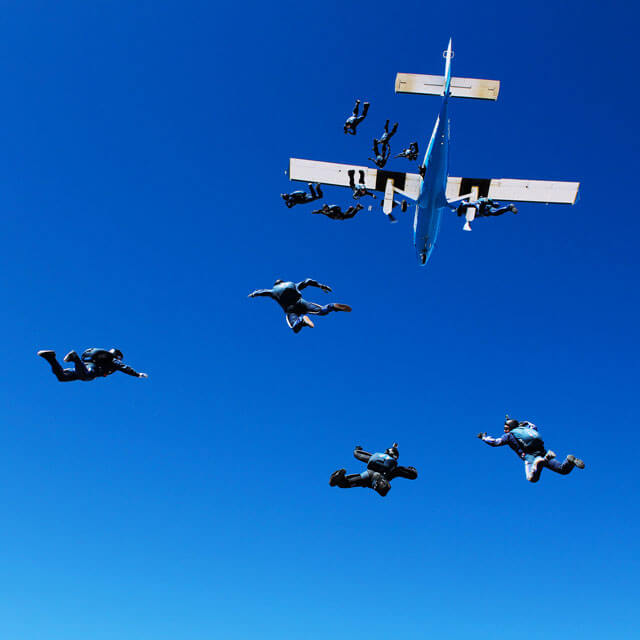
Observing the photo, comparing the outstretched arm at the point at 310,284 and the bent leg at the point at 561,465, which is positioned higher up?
the outstretched arm at the point at 310,284

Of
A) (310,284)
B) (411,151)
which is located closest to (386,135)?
(411,151)

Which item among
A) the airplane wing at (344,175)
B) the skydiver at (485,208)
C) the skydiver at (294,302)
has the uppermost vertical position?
the airplane wing at (344,175)

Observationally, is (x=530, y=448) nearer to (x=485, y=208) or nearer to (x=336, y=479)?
(x=336, y=479)

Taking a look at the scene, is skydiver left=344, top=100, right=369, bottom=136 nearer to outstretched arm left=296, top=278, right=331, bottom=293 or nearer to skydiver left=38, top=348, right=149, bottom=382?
outstretched arm left=296, top=278, right=331, bottom=293

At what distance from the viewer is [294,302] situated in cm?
1519

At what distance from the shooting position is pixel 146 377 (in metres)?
13.7

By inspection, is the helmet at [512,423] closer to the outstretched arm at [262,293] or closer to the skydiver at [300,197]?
the outstretched arm at [262,293]

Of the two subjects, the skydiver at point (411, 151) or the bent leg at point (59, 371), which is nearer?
the bent leg at point (59, 371)

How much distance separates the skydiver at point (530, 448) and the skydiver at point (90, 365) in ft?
35.8

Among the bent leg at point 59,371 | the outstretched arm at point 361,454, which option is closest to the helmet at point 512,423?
the outstretched arm at point 361,454

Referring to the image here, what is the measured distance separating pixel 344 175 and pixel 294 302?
20.7m

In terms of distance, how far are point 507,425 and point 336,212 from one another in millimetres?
12467

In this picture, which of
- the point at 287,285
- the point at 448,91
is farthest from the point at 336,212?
the point at 448,91

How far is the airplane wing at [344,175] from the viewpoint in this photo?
1289 inches
